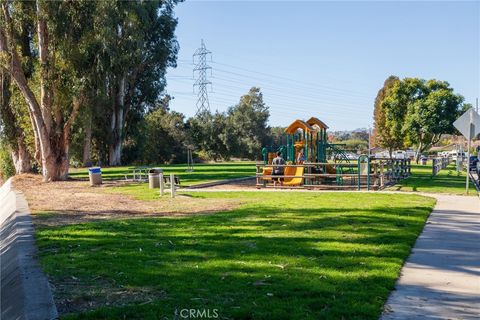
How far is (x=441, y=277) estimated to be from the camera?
250 inches

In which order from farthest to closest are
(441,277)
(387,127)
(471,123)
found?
1. (387,127)
2. (471,123)
3. (441,277)

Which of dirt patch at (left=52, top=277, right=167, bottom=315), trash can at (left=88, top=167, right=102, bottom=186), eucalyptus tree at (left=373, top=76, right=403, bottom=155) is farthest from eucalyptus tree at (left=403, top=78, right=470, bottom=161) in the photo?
dirt patch at (left=52, top=277, right=167, bottom=315)

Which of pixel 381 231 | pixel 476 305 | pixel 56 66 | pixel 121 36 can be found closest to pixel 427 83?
pixel 121 36

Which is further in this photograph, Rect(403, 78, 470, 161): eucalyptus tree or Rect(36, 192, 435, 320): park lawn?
Rect(403, 78, 470, 161): eucalyptus tree

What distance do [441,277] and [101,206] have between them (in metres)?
11.7

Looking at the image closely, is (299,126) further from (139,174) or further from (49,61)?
(49,61)

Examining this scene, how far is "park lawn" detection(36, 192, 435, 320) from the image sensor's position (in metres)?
5.21

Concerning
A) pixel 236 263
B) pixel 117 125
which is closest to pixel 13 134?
pixel 117 125

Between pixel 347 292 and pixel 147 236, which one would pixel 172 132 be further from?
pixel 347 292

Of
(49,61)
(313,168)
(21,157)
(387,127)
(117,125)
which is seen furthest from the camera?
(387,127)

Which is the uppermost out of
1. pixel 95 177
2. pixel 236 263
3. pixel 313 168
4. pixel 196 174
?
pixel 313 168

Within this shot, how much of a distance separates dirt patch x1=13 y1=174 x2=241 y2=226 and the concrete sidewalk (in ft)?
20.4

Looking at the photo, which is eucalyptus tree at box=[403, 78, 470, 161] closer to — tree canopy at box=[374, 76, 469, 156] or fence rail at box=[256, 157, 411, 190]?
tree canopy at box=[374, 76, 469, 156]

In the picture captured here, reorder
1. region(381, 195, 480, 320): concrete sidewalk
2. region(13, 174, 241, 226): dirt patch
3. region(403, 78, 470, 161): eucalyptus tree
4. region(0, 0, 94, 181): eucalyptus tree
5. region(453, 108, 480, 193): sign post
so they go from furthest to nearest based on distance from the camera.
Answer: region(403, 78, 470, 161): eucalyptus tree, region(0, 0, 94, 181): eucalyptus tree, region(453, 108, 480, 193): sign post, region(13, 174, 241, 226): dirt patch, region(381, 195, 480, 320): concrete sidewalk
